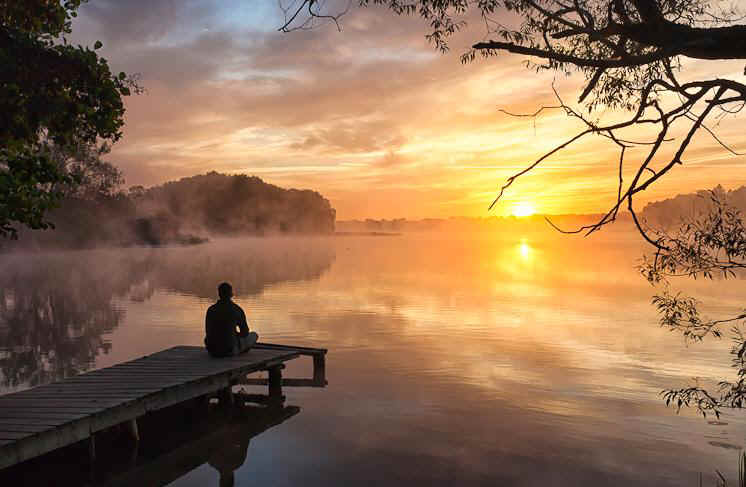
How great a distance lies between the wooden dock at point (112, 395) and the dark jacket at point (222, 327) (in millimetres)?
251

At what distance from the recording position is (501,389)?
17062mm

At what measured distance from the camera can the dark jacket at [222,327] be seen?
47.9 ft

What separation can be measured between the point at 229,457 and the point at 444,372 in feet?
29.1

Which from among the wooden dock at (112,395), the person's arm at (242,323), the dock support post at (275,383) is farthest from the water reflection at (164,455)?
the person's arm at (242,323)

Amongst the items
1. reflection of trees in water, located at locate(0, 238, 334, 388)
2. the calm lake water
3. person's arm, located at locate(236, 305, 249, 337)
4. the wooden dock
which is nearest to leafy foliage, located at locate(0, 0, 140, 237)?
the wooden dock

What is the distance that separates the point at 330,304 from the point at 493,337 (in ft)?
42.8

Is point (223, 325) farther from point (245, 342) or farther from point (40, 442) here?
point (40, 442)

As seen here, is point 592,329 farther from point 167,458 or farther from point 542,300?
point 167,458

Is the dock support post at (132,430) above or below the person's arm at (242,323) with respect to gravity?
below

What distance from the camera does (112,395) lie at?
1109 centimetres

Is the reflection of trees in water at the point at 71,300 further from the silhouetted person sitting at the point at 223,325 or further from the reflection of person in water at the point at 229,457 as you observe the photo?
the reflection of person in water at the point at 229,457

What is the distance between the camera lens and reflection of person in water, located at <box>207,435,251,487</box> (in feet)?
35.6

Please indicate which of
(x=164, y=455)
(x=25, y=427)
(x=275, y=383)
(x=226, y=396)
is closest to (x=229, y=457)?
(x=164, y=455)

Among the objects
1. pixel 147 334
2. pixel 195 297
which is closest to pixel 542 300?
pixel 195 297
